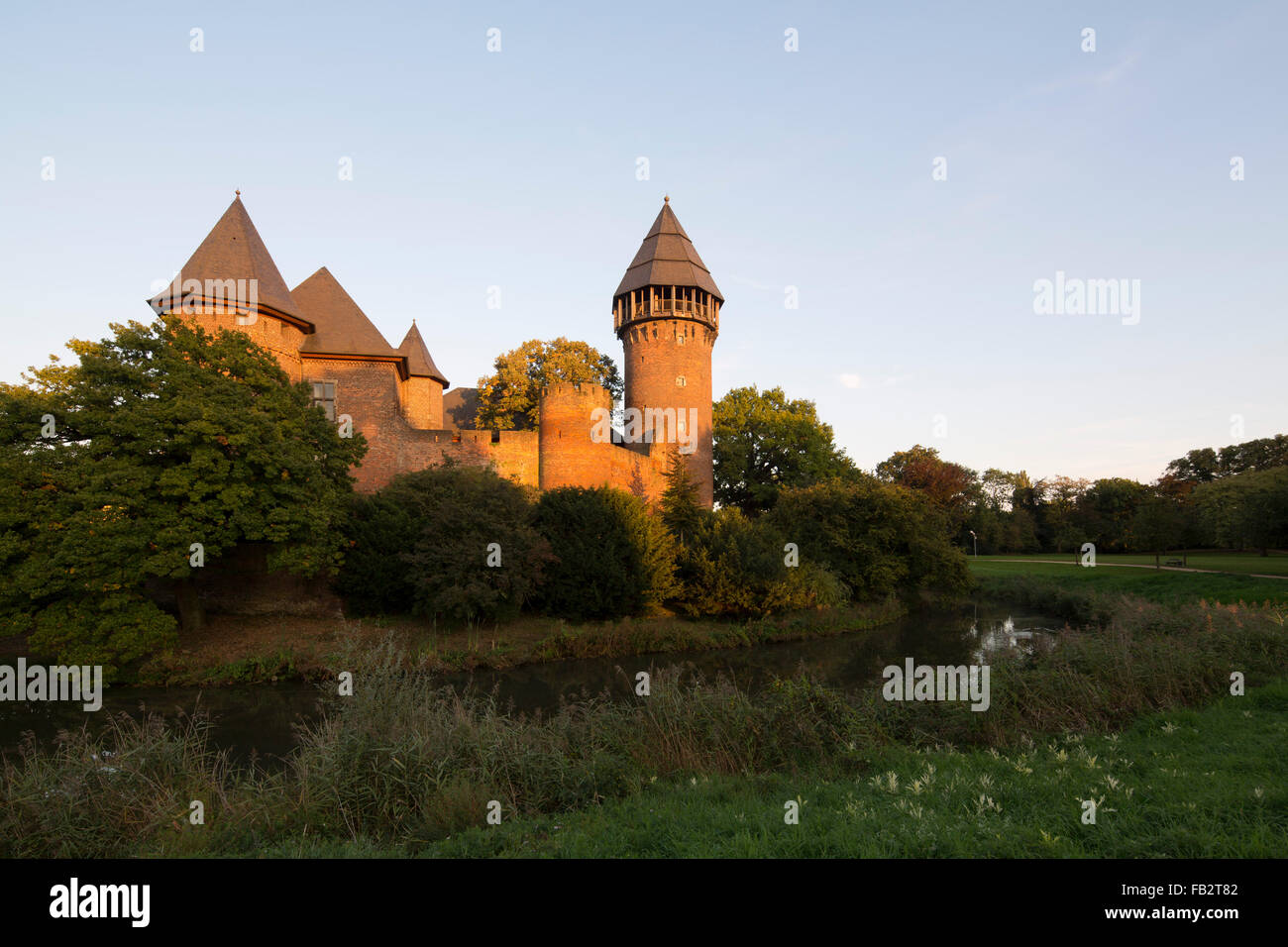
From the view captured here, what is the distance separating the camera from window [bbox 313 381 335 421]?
2288 centimetres

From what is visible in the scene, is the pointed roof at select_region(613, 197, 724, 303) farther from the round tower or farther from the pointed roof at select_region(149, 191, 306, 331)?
the pointed roof at select_region(149, 191, 306, 331)

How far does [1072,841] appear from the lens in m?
3.63

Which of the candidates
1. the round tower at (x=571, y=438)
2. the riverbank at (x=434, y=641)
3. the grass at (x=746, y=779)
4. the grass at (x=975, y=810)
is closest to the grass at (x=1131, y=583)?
the riverbank at (x=434, y=641)

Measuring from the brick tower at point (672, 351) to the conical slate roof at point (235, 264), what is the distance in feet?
49.0

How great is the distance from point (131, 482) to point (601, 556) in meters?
11.8

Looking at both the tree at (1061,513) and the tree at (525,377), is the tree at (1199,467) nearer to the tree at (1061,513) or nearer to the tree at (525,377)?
the tree at (1061,513)

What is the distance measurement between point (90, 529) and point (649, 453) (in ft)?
66.9

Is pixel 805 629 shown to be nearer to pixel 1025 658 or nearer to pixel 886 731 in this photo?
pixel 1025 658

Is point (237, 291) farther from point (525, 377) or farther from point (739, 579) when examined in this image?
point (739, 579)

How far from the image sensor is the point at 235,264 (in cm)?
2069

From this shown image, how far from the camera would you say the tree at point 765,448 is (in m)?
38.0

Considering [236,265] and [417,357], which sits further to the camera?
[417,357]

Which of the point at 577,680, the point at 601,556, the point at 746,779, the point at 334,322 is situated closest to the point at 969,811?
the point at 746,779
